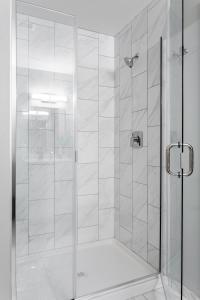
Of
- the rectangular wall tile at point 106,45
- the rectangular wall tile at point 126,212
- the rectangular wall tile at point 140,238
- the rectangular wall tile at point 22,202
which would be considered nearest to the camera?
the rectangular wall tile at point 22,202

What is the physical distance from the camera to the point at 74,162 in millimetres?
1539

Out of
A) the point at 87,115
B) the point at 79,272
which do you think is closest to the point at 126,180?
the point at 87,115

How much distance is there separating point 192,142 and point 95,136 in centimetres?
130

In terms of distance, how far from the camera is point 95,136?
2480 mm

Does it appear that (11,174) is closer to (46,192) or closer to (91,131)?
(46,192)

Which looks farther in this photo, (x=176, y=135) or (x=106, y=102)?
(x=106, y=102)

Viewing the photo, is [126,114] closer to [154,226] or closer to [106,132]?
[106,132]

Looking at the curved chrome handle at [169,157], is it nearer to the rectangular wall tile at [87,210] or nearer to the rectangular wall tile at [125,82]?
the rectangular wall tile at [125,82]

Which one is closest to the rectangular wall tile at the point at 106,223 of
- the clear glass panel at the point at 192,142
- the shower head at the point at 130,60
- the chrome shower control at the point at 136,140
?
the chrome shower control at the point at 136,140

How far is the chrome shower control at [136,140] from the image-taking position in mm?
2121

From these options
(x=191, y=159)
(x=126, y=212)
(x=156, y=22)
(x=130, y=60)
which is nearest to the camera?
(x=191, y=159)

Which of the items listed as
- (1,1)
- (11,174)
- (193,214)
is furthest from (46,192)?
(1,1)

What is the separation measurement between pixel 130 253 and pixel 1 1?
7.19ft

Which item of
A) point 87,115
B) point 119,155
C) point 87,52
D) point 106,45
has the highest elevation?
point 106,45
